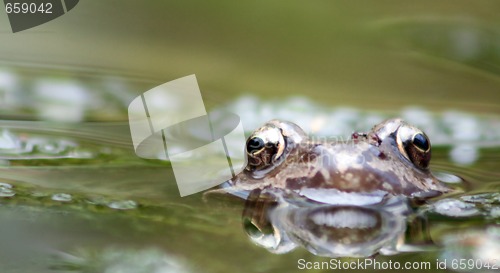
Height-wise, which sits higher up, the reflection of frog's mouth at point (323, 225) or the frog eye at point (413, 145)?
the frog eye at point (413, 145)

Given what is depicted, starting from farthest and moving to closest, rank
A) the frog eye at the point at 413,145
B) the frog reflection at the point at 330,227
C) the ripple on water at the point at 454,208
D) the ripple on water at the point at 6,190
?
the frog eye at the point at 413,145 → the ripple on water at the point at 6,190 → the ripple on water at the point at 454,208 → the frog reflection at the point at 330,227

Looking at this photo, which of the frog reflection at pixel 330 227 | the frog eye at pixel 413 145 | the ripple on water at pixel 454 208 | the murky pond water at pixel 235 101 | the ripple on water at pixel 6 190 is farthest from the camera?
the frog eye at pixel 413 145

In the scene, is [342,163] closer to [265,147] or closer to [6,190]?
[265,147]

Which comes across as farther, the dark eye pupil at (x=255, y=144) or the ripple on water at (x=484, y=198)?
the dark eye pupil at (x=255, y=144)

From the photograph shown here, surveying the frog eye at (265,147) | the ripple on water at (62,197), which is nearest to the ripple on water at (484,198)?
the frog eye at (265,147)

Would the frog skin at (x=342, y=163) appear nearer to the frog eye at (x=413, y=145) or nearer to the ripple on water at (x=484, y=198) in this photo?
the frog eye at (x=413, y=145)

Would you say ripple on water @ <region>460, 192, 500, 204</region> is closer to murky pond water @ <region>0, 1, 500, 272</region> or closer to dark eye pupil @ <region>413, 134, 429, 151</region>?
murky pond water @ <region>0, 1, 500, 272</region>

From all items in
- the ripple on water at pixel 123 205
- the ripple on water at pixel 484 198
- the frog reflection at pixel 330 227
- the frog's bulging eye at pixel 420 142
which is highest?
the frog's bulging eye at pixel 420 142

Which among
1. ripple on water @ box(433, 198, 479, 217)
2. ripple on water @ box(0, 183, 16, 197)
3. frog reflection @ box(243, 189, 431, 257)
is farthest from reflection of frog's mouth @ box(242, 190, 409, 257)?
ripple on water @ box(0, 183, 16, 197)

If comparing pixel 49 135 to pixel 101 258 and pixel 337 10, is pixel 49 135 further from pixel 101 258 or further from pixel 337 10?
pixel 337 10
